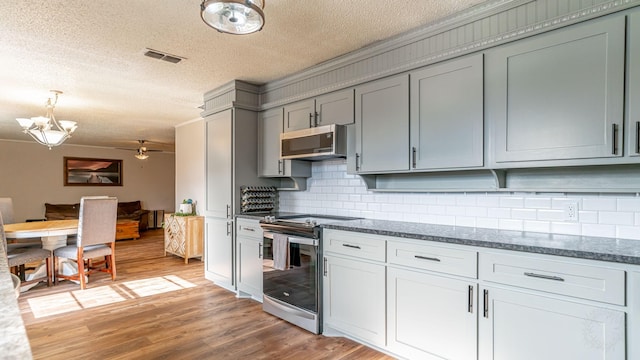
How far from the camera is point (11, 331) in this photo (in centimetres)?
64

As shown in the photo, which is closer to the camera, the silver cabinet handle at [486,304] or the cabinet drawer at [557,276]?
the cabinet drawer at [557,276]

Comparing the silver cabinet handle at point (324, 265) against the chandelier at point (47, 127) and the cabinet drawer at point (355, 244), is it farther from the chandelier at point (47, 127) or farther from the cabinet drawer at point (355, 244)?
the chandelier at point (47, 127)

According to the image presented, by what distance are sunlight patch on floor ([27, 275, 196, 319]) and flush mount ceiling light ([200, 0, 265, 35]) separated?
3264 mm

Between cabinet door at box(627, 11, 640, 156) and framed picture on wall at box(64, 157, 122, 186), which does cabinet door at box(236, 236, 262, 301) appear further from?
framed picture on wall at box(64, 157, 122, 186)

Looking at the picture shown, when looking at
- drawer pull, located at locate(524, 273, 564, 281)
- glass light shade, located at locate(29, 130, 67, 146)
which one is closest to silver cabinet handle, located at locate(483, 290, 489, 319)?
drawer pull, located at locate(524, 273, 564, 281)

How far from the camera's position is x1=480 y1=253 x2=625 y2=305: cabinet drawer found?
154cm

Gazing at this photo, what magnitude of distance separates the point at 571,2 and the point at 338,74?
179 cm

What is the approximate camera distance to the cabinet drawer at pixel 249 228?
3457 mm

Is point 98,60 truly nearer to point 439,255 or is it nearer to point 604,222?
point 439,255

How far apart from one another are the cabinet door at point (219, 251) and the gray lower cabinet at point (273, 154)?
30.2 inches

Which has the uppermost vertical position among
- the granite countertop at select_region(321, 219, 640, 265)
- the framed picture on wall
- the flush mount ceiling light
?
the flush mount ceiling light

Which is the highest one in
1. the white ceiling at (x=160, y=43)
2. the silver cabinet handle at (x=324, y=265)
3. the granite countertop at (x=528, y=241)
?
the white ceiling at (x=160, y=43)

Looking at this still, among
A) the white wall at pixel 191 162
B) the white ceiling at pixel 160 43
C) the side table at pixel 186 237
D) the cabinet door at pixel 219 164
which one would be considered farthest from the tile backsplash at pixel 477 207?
the white wall at pixel 191 162

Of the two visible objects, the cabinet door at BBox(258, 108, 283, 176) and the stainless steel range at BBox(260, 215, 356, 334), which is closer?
the stainless steel range at BBox(260, 215, 356, 334)
